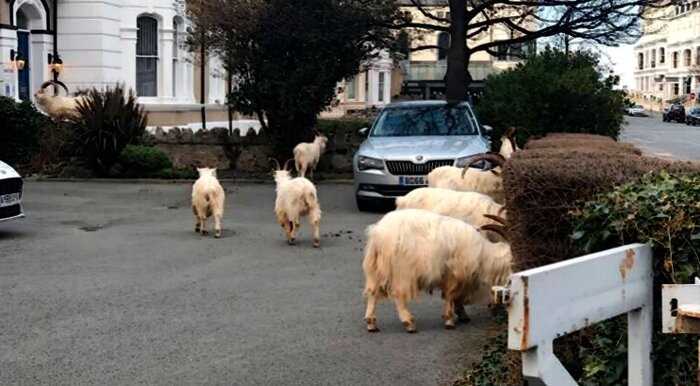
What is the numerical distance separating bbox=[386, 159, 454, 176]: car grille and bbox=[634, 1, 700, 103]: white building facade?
93522mm

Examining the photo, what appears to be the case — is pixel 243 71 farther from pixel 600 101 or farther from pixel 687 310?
pixel 687 310

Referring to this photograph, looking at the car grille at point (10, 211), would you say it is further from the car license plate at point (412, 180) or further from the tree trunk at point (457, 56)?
the tree trunk at point (457, 56)

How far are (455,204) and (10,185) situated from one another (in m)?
6.57

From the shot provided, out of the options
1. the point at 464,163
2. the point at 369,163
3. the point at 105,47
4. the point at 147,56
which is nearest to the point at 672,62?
the point at 147,56

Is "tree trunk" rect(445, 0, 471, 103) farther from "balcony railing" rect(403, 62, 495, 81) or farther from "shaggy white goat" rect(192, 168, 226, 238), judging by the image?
"balcony railing" rect(403, 62, 495, 81)

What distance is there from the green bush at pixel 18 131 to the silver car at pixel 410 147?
8.60 metres

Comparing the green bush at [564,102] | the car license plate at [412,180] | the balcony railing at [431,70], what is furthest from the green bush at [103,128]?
the balcony railing at [431,70]

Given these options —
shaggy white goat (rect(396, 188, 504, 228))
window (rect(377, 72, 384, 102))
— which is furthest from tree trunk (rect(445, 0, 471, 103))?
window (rect(377, 72, 384, 102))

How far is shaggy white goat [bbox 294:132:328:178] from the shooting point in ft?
64.8

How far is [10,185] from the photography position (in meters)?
12.1

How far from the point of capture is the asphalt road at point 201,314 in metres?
6.12

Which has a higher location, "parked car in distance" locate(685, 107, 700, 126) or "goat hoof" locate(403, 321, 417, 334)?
"parked car in distance" locate(685, 107, 700, 126)

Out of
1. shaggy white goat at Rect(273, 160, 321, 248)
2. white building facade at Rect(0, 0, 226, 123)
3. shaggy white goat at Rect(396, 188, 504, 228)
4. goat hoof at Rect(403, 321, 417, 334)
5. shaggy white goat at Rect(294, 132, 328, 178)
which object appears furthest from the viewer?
white building facade at Rect(0, 0, 226, 123)

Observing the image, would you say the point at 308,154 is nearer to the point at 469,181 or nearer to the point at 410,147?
the point at 410,147
